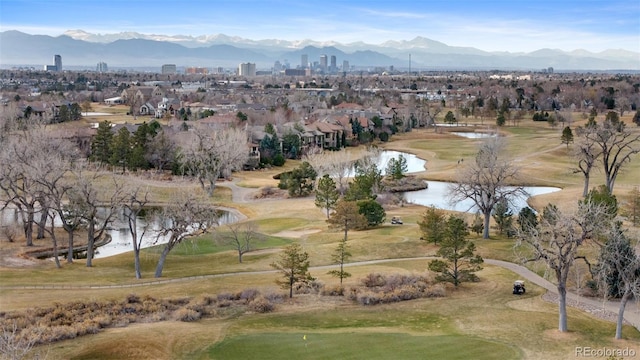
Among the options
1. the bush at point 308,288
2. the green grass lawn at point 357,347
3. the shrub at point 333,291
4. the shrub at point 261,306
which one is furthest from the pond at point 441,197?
the green grass lawn at point 357,347

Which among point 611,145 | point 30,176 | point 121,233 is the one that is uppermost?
point 611,145

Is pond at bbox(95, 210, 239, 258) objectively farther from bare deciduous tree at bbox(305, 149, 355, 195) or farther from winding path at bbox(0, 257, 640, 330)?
bare deciduous tree at bbox(305, 149, 355, 195)

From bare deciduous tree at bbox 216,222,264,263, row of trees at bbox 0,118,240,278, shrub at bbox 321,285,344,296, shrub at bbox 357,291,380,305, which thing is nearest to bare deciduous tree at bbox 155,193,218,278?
row of trees at bbox 0,118,240,278

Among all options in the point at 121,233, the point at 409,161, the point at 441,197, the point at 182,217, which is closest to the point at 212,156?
the point at 121,233

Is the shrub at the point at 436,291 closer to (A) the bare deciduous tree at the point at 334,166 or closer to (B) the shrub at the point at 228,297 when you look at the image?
(B) the shrub at the point at 228,297

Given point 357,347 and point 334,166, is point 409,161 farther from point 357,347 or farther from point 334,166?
point 357,347

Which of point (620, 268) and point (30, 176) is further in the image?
point (30, 176)

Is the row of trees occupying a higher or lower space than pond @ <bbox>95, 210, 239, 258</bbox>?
higher
